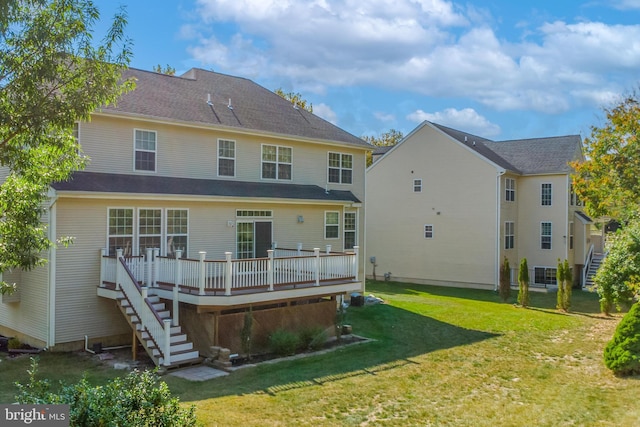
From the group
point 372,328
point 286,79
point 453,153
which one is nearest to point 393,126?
point 286,79

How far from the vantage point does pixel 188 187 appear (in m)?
16.0

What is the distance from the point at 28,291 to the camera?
14422mm

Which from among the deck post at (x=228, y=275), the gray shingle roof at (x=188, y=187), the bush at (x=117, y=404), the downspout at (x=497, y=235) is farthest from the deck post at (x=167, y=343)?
the downspout at (x=497, y=235)

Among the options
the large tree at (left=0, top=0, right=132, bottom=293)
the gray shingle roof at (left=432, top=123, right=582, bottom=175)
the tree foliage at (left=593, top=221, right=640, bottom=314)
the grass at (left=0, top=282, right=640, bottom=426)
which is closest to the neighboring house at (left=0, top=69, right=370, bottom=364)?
the grass at (left=0, top=282, right=640, bottom=426)

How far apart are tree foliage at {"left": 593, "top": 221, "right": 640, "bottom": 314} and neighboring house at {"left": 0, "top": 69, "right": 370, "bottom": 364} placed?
30.5 ft

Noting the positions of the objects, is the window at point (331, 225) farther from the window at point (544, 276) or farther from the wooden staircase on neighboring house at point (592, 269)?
the wooden staircase on neighboring house at point (592, 269)

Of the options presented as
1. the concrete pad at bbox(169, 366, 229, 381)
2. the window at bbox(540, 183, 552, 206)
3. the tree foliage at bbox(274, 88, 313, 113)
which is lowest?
the concrete pad at bbox(169, 366, 229, 381)

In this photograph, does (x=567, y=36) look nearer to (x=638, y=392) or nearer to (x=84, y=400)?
(x=638, y=392)

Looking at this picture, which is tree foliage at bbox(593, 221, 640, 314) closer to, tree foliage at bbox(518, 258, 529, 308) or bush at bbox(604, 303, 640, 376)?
tree foliage at bbox(518, 258, 529, 308)

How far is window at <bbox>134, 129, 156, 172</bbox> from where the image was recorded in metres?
15.8

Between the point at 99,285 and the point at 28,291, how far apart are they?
2.10 metres

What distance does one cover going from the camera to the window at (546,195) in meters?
28.8

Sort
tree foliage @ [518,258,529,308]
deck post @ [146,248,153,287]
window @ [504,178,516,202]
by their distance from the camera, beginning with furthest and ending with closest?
window @ [504,178,516,202]
tree foliage @ [518,258,529,308]
deck post @ [146,248,153,287]

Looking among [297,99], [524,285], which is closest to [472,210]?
[524,285]
